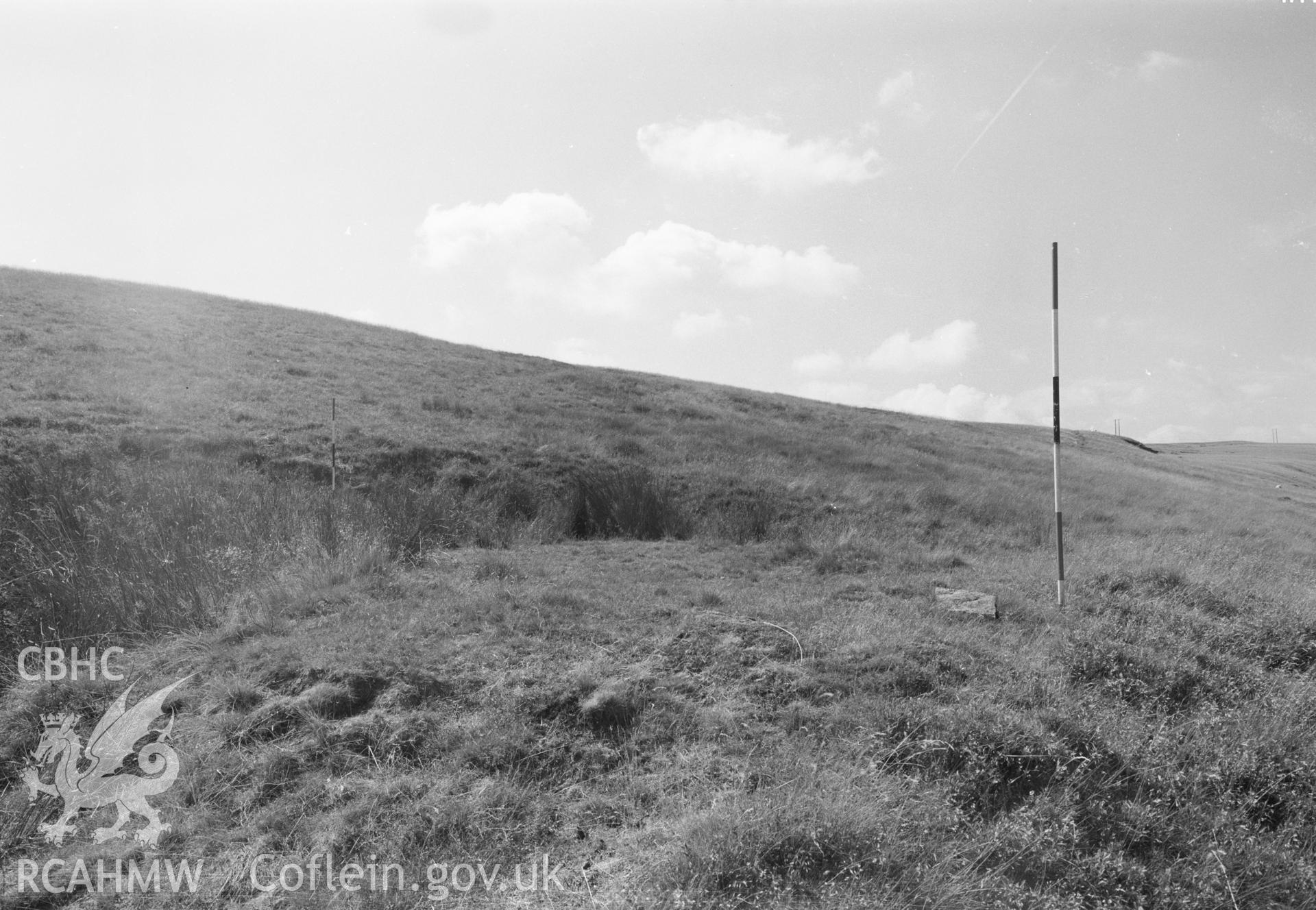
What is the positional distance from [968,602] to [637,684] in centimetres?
429

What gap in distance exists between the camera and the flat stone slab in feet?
24.7

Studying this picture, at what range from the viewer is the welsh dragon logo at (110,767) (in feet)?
13.9

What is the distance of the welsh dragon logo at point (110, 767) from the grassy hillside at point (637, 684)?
80mm

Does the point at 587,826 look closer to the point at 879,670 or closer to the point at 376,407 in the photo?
the point at 879,670

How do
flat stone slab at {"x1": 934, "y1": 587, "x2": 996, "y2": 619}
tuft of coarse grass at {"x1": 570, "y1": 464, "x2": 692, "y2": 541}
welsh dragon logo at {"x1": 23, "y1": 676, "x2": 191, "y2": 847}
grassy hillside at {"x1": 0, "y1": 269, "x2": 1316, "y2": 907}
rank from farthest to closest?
tuft of coarse grass at {"x1": 570, "y1": 464, "x2": 692, "y2": 541} → flat stone slab at {"x1": 934, "y1": 587, "x2": 996, "y2": 619} → welsh dragon logo at {"x1": 23, "y1": 676, "x2": 191, "y2": 847} → grassy hillside at {"x1": 0, "y1": 269, "x2": 1316, "y2": 907}

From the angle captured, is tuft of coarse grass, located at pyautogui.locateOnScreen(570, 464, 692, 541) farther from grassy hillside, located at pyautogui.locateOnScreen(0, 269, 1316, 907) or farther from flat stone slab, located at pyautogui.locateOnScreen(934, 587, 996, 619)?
flat stone slab, located at pyautogui.locateOnScreen(934, 587, 996, 619)

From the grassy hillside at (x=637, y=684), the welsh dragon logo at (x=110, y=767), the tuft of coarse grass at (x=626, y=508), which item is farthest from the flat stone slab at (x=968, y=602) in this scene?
the welsh dragon logo at (x=110, y=767)

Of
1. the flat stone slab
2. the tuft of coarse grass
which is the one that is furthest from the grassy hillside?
the flat stone slab

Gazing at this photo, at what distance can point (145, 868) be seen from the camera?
386cm

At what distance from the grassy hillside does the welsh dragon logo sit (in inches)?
3.2

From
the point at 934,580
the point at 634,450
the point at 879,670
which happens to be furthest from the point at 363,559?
the point at 634,450

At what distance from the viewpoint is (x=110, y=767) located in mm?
4602

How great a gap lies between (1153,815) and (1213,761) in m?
1.09

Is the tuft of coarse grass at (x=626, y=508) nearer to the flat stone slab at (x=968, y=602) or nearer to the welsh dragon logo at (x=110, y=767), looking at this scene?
the flat stone slab at (x=968, y=602)
